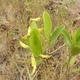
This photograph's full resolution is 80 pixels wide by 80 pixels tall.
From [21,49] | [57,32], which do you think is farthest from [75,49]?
[21,49]

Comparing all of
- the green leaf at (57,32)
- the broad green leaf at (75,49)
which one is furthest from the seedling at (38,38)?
the broad green leaf at (75,49)

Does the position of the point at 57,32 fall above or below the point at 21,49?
above

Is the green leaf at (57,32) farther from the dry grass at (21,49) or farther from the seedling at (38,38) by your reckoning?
the dry grass at (21,49)

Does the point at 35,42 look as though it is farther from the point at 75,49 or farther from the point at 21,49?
the point at 21,49

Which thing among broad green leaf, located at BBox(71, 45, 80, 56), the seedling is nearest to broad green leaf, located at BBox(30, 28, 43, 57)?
the seedling

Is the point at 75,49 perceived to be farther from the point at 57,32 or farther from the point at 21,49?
the point at 21,49

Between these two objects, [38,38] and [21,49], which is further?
[21,49]
